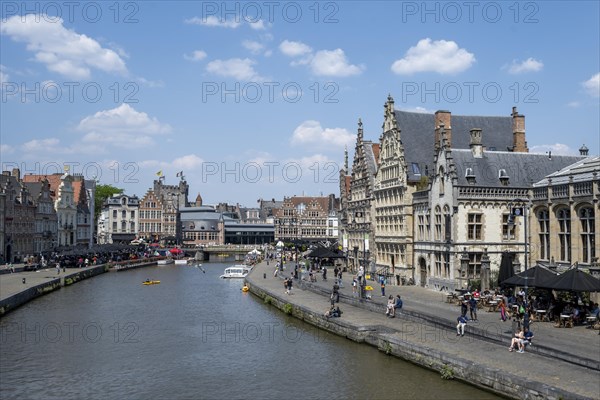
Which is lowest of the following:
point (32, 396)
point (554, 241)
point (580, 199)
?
point (32, 396)

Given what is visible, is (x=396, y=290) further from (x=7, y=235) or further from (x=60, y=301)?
(x=7, y=235)

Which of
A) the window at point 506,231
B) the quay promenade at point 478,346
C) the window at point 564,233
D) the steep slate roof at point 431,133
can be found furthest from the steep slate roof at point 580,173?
the steep slate roof at point 431,133

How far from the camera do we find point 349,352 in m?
30.2

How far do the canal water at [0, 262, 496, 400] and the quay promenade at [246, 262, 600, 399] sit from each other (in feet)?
2.28

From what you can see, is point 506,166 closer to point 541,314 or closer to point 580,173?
point 580,173

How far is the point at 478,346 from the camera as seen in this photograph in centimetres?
2623

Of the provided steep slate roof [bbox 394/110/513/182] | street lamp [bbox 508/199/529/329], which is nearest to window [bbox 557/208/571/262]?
street lamp [bbox 508/199/529/329]

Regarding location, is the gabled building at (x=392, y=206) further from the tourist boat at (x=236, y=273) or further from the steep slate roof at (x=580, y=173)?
the tourist boat at (x=236, y=273)

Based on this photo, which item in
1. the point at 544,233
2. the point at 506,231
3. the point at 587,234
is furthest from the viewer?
the point at 506,231

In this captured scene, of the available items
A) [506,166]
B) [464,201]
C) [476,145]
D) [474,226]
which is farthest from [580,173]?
[476,145]

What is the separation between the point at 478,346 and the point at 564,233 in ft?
52.9

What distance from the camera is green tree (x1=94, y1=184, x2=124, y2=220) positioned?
14625 cm

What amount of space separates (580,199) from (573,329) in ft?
33.3

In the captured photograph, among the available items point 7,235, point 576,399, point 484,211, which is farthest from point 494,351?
point 7,235
